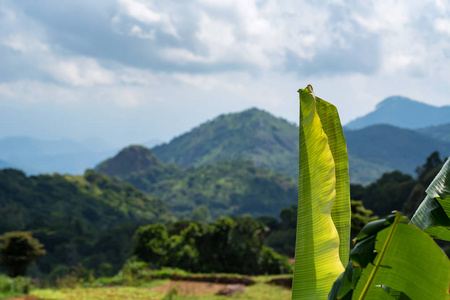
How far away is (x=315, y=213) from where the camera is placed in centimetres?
149

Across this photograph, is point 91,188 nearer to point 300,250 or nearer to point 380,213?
point 380,213

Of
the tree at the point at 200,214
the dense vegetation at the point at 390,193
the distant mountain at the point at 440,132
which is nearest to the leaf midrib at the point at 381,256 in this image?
the dense vegetation at the point at 390,193

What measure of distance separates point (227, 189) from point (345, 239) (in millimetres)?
83218

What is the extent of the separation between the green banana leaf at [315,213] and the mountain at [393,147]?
148m

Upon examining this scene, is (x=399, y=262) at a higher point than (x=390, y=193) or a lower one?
lower

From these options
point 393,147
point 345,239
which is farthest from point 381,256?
point 393,147

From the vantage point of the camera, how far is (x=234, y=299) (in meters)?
9.46

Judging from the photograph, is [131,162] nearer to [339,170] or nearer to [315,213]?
[339,170]

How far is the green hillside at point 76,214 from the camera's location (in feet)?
A: 115

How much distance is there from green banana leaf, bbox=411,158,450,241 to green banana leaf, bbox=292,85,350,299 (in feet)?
0.92

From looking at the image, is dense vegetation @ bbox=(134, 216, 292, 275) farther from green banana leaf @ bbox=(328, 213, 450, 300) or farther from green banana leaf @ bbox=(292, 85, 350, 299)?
green banana leaf @ bbox=(328, 213, 450, 300)

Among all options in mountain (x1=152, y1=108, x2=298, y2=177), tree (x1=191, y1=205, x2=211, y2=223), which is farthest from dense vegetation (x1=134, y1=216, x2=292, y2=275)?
mountain (x1=152, y1=108, x2=298, y2=177)

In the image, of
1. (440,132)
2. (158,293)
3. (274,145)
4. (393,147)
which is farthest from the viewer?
(440,132)

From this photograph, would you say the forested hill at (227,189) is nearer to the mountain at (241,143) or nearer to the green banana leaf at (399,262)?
the mountain at (241,143)
